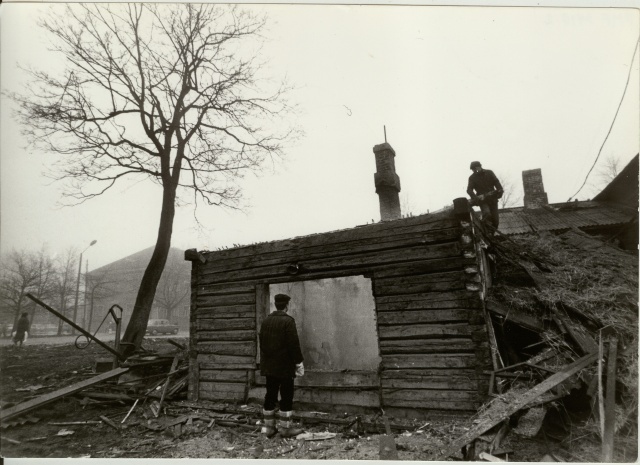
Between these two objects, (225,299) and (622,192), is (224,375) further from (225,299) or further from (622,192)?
(622,192)

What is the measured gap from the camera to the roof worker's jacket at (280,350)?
5099 mm

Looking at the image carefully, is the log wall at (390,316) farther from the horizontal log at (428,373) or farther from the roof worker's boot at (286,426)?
the roof worker's boot at (286,426)

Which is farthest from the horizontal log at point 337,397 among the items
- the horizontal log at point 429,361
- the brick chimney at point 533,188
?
the brick chimney at point 533,188

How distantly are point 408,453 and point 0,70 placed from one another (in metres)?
7.48

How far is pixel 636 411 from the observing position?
151 inches

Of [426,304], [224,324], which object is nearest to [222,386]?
[224,324]

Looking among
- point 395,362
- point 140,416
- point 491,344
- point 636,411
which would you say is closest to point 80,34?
point 140,416

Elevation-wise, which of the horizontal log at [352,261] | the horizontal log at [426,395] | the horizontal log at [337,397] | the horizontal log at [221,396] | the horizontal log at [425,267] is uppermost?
the horizontal log at [352,261]

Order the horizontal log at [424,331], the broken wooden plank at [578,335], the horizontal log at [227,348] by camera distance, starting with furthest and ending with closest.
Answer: the horizontal log at [227,348], the horizontal log at [424,331], the broken wooden plank at [578,335]

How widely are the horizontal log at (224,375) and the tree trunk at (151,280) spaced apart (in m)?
3.24

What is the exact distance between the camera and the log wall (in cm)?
516

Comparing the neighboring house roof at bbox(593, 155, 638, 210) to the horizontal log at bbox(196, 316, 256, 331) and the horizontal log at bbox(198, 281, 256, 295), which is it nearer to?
the horizontal log at bbox(198, 281, 256, 295)

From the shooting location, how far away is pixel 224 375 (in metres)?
6.95

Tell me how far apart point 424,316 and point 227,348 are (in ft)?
12.8
